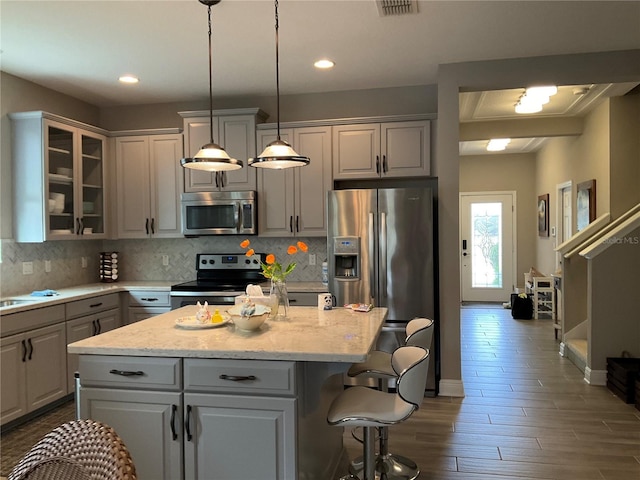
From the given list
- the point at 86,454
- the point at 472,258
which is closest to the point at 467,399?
the point at 86,454

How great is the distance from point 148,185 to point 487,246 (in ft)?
21.0

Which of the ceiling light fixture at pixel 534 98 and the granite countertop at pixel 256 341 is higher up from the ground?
the ceiling light fixture at pixel 534 98

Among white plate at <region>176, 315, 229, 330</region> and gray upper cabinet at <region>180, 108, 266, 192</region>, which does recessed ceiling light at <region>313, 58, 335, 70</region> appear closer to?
gray upper cabinet at <region>180, 108, 266, 192</region>

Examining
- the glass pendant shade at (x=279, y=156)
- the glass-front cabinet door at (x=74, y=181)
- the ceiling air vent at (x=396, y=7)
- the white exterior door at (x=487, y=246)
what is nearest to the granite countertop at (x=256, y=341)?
the glass pendant shade at (x=279, y=156)

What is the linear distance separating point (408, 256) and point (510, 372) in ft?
5.70

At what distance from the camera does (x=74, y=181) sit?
4473mm

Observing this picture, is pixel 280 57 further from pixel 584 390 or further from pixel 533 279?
pixel 533 279

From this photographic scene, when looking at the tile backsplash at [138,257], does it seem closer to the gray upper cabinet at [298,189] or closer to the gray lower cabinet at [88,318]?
the gray upper cabinet at [298,189]

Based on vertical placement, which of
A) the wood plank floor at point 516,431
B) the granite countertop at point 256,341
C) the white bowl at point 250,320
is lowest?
the wood plank floor at point 516,431

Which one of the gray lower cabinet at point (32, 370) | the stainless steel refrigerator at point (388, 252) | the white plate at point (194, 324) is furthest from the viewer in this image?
the stainless steel refrigerator at point (388, 252)

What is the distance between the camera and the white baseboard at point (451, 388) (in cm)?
409

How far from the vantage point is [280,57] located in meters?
3.82

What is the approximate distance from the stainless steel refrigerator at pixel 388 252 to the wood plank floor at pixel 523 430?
56 centimetres

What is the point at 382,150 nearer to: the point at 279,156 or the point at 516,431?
the point at 279,156
